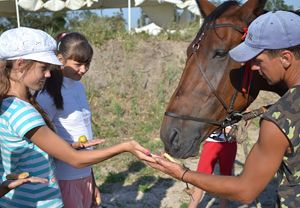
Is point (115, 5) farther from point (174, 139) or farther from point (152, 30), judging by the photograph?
point (174, 139)

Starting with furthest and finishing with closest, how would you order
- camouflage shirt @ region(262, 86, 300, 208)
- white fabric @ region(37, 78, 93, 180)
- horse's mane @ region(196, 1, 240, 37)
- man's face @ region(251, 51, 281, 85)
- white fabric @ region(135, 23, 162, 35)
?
1. white fabric @ region(135, 23, 162, 35)
2. white fabric @ region(37, 78, 93, 180)
3. horse's mane @ region(196, 1, 240, 37)
4. man's face @ region(251, 51, 281, 85)
5. camouflage shirt @ region(262, 86, 300, 208)

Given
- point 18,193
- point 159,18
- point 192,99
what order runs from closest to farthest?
point 18,193, point 192,99, point 159,18

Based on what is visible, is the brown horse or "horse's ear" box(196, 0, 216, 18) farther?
"horse's ear" box(196, 0, 216, 18)

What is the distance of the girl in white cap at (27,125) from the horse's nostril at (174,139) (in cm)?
37

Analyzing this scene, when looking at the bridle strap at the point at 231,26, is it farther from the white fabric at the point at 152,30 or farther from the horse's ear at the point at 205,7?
the white fabric at the point at 152,30

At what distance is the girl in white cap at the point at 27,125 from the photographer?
6.09 ft

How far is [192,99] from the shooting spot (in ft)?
7.53

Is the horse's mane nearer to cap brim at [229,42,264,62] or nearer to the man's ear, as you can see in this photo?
cap brim at [229,42,264,62]

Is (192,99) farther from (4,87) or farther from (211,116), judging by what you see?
(4,87)

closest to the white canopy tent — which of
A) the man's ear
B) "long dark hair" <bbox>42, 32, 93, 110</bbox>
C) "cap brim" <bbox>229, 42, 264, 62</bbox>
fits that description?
"long dark hair" <bbox>42, 32, 93, 110</bbox>

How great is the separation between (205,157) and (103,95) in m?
4.55

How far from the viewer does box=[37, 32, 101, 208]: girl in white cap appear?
2482 millimetres

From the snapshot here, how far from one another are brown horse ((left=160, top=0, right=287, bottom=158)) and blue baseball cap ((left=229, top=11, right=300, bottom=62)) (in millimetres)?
661

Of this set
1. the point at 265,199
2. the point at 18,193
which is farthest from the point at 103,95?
the point at 18,193
